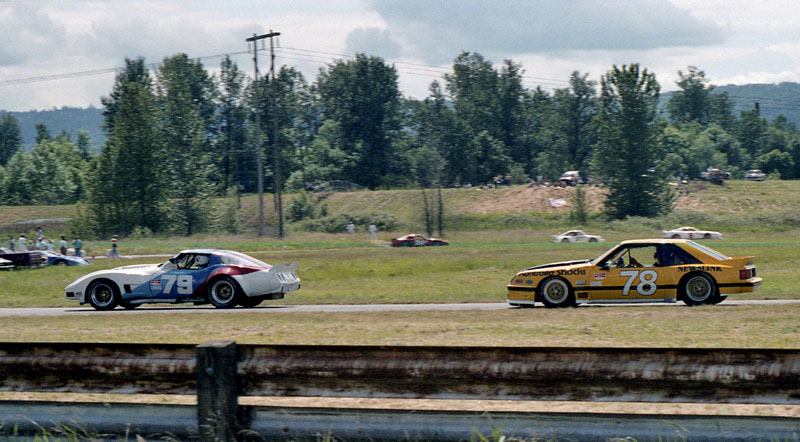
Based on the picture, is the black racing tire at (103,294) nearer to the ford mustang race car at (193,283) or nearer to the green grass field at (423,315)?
the ford mustang race car at (193,283)

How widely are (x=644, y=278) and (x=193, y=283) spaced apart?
916 cm

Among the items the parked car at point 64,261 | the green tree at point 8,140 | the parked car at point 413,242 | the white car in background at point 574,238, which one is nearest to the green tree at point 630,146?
the white car in background at point 574,238

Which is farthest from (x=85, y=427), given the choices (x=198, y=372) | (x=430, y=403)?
(x=430, y=403)

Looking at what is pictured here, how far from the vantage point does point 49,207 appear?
86000mm

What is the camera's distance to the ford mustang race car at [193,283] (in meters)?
18.0

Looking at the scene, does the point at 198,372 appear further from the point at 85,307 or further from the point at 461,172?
the point at 461,172

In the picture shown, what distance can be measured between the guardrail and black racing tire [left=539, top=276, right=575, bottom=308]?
481 inches

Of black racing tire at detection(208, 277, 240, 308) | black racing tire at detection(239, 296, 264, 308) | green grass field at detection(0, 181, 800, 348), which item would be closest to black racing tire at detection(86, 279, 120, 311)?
green grass field at detection(0, 181, 800, 348)

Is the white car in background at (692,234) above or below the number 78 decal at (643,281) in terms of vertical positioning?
below

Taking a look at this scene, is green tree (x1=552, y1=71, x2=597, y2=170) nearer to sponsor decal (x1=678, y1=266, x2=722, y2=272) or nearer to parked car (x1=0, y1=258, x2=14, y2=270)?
parked car (x1=0, y1=258, x2=14, y2=270)

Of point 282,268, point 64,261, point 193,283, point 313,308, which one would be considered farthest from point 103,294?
point 64,261

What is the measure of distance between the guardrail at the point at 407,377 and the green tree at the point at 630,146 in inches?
2737

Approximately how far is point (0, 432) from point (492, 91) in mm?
119407

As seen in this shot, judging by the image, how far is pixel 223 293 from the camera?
59.4ft
